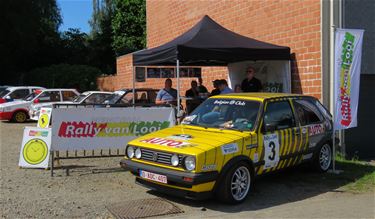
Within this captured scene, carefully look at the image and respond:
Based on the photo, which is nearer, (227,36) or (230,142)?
(230,142)

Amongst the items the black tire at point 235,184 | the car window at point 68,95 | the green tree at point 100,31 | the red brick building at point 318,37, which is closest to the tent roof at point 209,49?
the red brick building at point 318,37

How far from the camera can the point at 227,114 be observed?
25.1 ft

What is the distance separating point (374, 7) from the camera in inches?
439

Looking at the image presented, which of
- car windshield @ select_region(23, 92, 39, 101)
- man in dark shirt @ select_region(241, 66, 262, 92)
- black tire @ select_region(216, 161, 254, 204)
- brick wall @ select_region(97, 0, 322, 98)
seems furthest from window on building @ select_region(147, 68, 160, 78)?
black tire @ select_region(216, 161, 254, 204)

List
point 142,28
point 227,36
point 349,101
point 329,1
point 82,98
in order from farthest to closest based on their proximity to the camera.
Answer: point 142,28 < point 82,98 < point 227,36 < point 329,1 < point 349,101

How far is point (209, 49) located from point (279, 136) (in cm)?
355

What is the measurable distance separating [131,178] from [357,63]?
508 cm

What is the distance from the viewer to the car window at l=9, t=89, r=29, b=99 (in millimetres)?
21747

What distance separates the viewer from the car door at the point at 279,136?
7.27 m

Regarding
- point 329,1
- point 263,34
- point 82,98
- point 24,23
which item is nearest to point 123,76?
point 82,98

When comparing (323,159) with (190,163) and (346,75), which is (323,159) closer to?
(346,75)

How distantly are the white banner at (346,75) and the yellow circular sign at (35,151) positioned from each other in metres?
5.75

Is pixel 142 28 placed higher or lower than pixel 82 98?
higher

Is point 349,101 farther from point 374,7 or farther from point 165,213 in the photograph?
point 165,213
